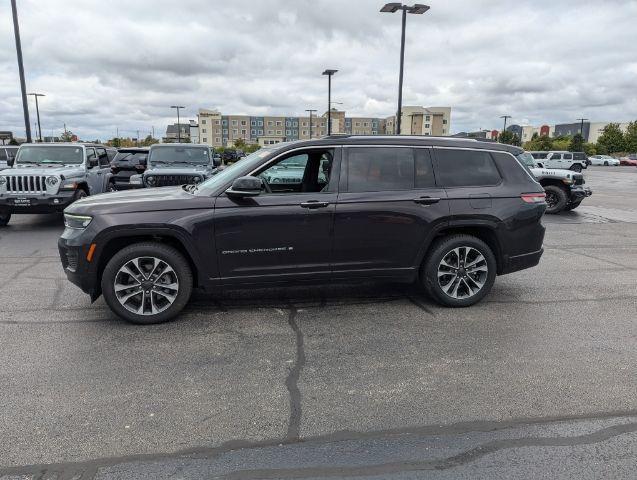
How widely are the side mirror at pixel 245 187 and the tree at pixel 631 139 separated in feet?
292

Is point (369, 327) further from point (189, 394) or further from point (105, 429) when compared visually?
point (105, 429)

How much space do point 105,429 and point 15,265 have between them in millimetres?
5293

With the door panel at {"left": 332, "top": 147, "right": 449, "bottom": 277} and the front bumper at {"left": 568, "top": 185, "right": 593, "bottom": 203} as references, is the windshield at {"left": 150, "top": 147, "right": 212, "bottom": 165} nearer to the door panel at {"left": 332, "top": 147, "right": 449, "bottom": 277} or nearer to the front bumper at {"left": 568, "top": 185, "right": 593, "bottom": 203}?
the door panel at {"left": 332, "top": 147, "right": 449, "bottom": 277}

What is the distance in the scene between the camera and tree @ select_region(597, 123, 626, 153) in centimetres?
7819

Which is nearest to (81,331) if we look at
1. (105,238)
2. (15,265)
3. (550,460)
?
(105,238)

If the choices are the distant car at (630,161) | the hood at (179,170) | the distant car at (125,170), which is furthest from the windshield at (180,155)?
the distant car at (630,161)

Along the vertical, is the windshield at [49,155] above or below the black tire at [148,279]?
above

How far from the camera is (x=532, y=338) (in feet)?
14.4

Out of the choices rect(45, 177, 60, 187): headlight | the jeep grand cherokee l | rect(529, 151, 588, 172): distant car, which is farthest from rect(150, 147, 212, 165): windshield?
rect(529, 151, 588, 172): distant car

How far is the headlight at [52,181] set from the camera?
33.2 feet

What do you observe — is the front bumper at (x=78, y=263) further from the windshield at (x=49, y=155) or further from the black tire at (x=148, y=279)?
the windshield at (x=49, y=155)

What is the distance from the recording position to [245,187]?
448cm

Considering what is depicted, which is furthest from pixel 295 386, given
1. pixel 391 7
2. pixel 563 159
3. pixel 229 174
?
pixel 563 159

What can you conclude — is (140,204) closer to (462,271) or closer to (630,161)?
(462,271)
